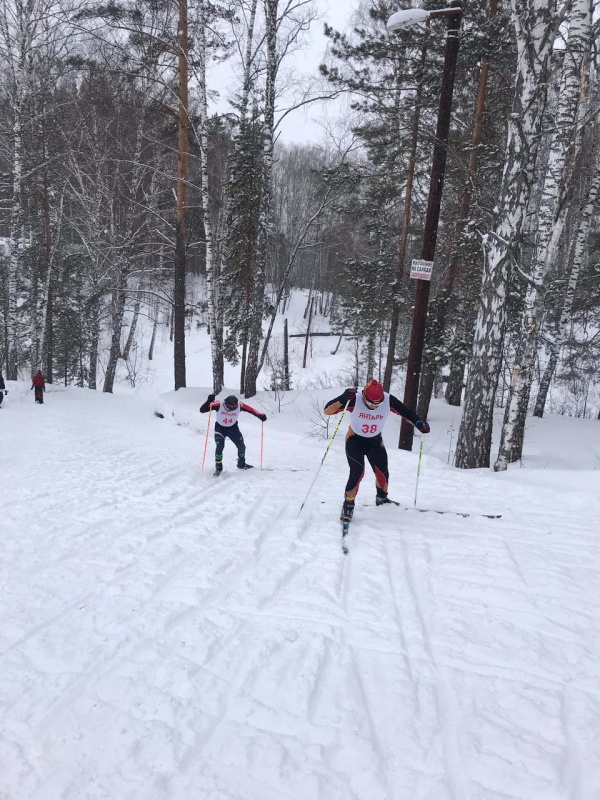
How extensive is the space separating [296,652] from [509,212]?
7.02m

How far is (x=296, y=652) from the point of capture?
3150mm

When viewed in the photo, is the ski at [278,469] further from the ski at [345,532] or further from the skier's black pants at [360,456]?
the ski at [345,532]

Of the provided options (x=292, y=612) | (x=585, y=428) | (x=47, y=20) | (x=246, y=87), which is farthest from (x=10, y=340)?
(x=585, y=428)

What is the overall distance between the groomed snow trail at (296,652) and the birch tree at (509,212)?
83.1 inches

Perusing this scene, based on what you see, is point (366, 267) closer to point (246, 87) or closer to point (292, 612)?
point (246, 87)

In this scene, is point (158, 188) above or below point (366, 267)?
above

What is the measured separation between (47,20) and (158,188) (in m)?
6.79

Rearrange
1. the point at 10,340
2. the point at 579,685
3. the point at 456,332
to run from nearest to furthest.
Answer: the point at 579,685
the point at 456,332
the point at 10,340

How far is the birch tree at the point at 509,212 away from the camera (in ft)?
21.4

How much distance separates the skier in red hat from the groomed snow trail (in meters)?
0.51

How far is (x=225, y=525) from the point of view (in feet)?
17.7

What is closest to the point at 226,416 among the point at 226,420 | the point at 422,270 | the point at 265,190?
the point at 226,420

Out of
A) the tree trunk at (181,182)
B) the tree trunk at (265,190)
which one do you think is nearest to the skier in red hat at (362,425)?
the tree trunk at (265,190)

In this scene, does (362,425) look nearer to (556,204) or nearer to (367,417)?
(367,417)
